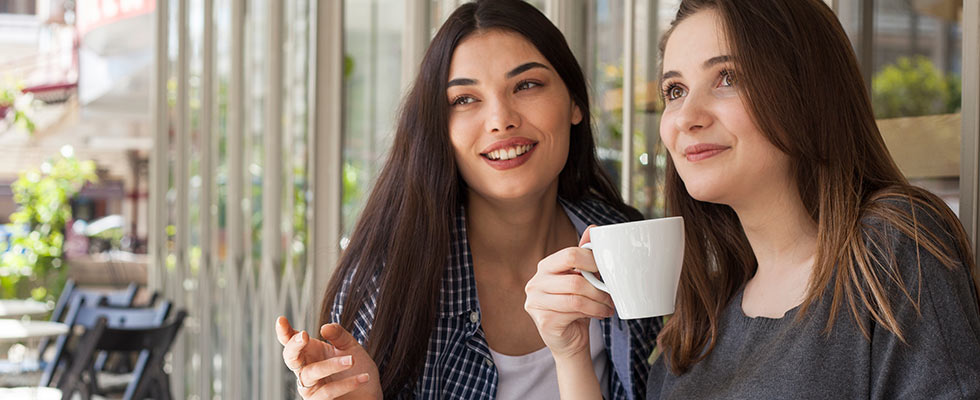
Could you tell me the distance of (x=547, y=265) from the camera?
1.05 meters

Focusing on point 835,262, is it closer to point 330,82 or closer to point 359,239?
point 359,239

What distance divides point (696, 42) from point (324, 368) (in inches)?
23.1

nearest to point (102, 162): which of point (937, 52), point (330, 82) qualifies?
point (330, 82)

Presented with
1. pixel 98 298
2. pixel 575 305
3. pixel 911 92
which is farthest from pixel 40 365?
pixel 575 305

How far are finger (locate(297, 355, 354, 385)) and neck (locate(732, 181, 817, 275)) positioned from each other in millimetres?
497

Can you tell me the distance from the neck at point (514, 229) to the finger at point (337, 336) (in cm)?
40

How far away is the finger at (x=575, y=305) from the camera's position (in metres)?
1.04

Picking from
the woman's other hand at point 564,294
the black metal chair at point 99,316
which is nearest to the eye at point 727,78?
the woman's other hand at point 564,294

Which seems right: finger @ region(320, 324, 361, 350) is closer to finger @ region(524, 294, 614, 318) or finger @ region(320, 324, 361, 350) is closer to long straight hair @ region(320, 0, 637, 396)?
long straight hair @ region(320, 0, 637, 396)

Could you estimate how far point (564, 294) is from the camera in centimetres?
105

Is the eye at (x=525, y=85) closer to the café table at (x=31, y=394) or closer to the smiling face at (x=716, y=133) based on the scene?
the smiling face at (x=716, y=133)

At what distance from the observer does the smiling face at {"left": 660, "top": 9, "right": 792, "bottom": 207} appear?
98 cm

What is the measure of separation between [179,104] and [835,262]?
17.8ft

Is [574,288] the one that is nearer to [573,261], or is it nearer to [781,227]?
[573,261]
